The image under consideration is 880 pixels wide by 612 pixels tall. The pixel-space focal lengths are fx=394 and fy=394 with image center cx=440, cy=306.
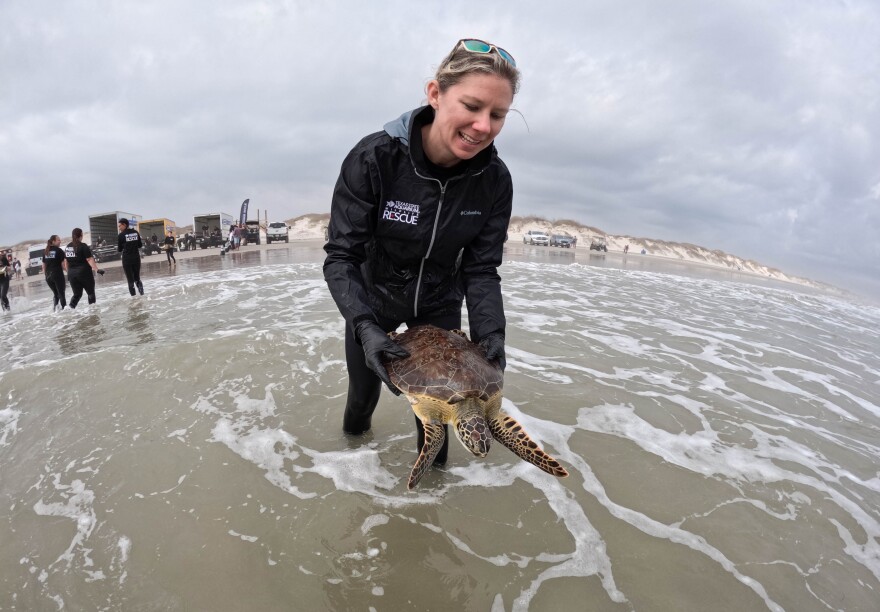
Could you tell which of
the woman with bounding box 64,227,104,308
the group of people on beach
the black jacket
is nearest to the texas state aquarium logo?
the black jacket

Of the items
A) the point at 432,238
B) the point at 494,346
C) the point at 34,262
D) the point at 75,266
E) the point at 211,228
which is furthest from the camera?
the point at 211,228

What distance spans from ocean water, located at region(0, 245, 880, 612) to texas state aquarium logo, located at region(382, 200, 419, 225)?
206 cm

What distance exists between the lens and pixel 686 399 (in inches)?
194

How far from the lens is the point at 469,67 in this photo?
1.91m

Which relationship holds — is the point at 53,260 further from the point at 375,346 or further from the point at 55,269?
the point at 375,346

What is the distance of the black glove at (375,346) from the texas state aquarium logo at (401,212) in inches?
24.6

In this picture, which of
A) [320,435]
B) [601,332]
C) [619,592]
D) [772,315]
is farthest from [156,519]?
[772,315]

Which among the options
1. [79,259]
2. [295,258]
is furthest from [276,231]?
[79,259]

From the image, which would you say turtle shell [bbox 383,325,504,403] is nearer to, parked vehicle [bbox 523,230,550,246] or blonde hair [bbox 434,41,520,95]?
blonde hair [bbox 434,41,520,95]

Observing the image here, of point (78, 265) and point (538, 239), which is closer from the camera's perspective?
point (78, 265)

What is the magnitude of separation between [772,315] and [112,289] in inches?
841

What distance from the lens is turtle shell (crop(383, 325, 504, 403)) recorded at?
2.27 m

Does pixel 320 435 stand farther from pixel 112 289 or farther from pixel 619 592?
pixel 112 289

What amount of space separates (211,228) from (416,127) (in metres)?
39.1
